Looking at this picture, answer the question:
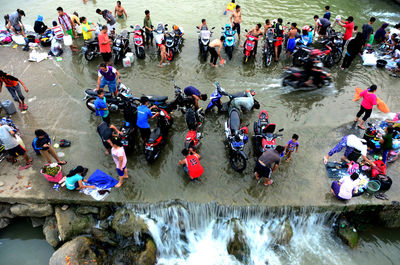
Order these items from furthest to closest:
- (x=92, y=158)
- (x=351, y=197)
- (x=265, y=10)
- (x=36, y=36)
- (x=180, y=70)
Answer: (x=265, y=10) → (x=36, y=36) → (x=180, y=70) → (x=92, y=158) → (x=351, y=197)

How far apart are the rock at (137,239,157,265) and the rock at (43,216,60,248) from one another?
2370mm

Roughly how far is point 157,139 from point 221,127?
2.47 m

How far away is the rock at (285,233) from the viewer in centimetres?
714

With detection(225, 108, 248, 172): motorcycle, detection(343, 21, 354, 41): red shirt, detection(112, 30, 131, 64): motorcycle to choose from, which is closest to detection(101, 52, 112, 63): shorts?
detection(112, 30, 131, 64): motorcycle

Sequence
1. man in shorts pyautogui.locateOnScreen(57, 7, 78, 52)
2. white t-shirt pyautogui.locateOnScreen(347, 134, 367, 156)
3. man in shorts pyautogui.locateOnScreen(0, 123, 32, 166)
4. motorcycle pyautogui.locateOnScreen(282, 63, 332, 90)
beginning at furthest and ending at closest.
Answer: man in shorts pyautogui.locateOnScreen(57, 7, 78, 52) < motorcycle pyautogui.locateOnScreen(282, 63, 332, 90) < white t-shirt pyautogui.locateOnScreen(347, 134, 367, 156) < man in shorts pyautogui.locateOnScreen(0, 123, 32, 166)

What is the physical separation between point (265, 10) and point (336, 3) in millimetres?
5200

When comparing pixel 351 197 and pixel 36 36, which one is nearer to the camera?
pixel 351 197

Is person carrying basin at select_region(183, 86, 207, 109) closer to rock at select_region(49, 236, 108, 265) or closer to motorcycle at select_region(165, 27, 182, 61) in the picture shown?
motorcycle at select_region(165, 27, 182, 61)

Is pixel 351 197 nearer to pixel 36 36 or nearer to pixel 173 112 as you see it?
pixel 173 112

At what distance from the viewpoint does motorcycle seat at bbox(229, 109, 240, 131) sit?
26.5ft

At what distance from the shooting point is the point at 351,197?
23.0 feet

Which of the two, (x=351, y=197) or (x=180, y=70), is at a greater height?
(x=180, y=70)

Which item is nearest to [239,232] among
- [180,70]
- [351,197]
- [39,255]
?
[351,197]

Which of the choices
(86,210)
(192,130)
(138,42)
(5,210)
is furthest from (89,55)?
(86,210)
